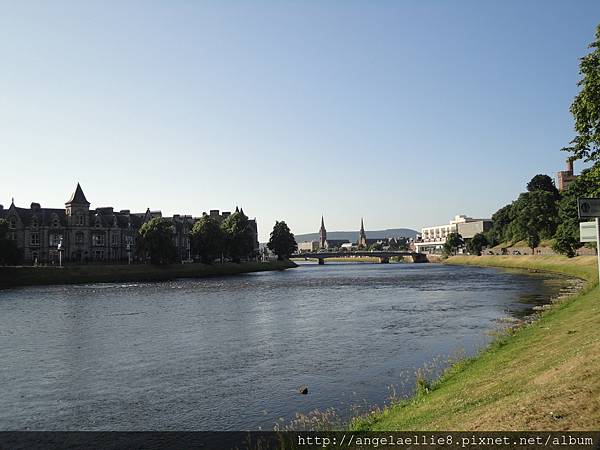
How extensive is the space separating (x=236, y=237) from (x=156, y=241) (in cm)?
3602

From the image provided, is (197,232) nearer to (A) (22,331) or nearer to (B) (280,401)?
(A) (22,331)

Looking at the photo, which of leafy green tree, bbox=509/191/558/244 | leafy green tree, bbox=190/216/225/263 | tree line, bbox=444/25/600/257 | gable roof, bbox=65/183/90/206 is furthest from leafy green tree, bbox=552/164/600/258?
gable roof, bbox=65/183/90/206

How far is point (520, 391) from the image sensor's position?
1436 cm

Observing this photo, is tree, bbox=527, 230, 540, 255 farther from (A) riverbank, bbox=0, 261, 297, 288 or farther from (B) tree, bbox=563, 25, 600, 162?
(B) tree, bbox=563, 25, 600, 162

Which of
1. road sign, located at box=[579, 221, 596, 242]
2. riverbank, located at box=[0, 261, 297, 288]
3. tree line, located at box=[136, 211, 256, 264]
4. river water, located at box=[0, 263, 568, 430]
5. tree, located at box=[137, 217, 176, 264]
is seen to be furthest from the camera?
tree line, located at box=[136, 211, 256, 264]

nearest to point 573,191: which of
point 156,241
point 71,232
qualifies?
point 156,241

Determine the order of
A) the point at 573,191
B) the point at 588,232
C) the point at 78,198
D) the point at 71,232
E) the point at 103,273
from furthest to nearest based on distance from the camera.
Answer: the point at 78,198 < the point at 71,232 < the point at 103,273 < the point at 573,191 < the point at 588,232

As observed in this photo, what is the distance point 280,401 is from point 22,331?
109 ft

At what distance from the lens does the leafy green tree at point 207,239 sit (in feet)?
501

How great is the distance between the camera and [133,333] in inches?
1759

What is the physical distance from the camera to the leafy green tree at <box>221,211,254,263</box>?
163000 mm

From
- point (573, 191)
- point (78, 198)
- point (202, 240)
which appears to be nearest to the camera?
point (573, 191)

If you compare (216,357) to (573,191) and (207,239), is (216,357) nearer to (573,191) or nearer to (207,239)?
(573,191)

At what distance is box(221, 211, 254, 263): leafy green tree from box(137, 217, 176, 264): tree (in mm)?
26897
